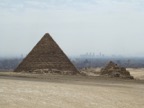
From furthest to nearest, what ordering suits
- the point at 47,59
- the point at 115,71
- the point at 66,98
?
the point at 115,71
the point at 47,59
the point at 66,98

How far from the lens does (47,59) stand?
3850 centimetres

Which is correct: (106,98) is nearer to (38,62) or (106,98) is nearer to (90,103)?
(90,103)

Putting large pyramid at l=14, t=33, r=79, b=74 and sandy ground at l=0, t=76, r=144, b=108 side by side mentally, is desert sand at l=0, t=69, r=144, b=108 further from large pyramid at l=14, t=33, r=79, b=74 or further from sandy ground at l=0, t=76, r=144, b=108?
large pyramid at l=14, t=33, r=79, b=74

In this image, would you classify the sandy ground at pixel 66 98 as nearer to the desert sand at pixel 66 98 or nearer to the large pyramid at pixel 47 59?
the desert sand at pixel 66 98

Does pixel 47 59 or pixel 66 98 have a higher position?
pixel 47 59

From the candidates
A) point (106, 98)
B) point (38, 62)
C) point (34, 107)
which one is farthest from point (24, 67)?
point (34, 107)

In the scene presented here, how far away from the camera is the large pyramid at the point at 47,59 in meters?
38.0

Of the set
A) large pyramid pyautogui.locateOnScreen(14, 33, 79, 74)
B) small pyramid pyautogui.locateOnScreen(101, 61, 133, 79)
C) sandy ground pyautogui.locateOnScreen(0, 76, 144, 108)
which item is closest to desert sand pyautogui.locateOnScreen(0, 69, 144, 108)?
sandy ground pyautogui.locateOnScreen(0, 76, 144, 108)

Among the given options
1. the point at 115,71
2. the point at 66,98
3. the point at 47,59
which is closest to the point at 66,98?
the point at 66,98

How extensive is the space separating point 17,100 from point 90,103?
10.8 feet

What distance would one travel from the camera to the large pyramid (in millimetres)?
38000

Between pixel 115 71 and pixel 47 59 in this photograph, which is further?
pixel 115 71

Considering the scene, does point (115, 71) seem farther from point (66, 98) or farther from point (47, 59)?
point (66, 98)

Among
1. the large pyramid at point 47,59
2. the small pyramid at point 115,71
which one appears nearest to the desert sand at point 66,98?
the large pyramid at point 47,59
